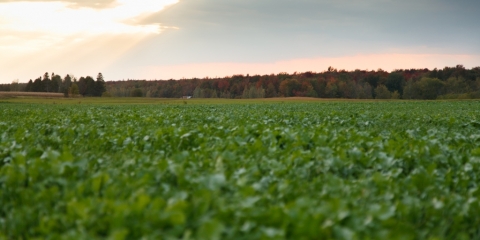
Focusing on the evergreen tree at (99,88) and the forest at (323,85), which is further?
the evergreen tree at (99,88)

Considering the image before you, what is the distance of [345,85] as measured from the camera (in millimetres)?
123938

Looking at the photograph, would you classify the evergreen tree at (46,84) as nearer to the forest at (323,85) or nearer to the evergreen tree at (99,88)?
the forest at (323,85)

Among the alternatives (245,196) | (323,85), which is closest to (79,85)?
(323,85)

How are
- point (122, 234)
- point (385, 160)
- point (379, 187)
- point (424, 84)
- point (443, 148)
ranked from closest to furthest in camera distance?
point (122, 234) → point (379, 187) → point (385, 160) → point (443, 148) → point (424, 84)

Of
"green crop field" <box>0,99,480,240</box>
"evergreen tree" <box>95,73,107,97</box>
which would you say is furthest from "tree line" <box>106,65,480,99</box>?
"green crop field" <box>0,99,480,240</box>

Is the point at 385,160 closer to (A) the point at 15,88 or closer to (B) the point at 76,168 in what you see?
(B) the point at 76,168

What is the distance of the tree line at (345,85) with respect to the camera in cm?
11619

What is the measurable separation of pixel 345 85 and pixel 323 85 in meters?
5.77

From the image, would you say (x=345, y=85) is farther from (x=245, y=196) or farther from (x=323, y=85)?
(x=245, y=196)

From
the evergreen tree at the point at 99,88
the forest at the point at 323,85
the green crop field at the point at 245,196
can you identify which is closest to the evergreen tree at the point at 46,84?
the forest at the point at 323,85

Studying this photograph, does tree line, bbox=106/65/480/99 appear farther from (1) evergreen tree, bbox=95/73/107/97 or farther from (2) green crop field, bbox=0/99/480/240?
(2) green crop field, bbox=0/99/480/240

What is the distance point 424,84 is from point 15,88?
14342 cm

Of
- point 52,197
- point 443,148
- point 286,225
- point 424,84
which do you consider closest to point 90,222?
point 52,197

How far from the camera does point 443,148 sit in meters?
7.39
